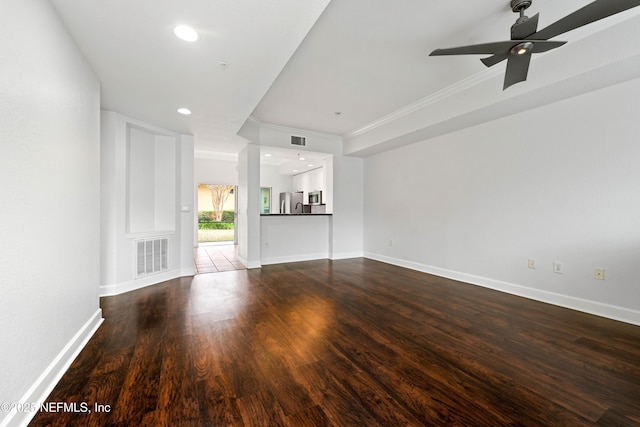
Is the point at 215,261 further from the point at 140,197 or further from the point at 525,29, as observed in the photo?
the point at 525,29

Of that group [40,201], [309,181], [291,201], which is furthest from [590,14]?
[291,201]

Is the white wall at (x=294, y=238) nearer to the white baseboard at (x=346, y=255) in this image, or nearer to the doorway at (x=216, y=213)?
the white baseboard at (x=346, y=255)

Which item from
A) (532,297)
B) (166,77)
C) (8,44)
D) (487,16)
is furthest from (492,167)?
(8,44)

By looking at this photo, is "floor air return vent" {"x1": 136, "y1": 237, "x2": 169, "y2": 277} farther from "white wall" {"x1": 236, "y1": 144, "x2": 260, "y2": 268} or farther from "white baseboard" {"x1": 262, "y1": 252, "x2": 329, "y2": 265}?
"white baseboard" {"x1": 262, "y1": 252, "x2": 329, "y2": 265}

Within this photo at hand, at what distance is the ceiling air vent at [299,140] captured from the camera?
5457 mm

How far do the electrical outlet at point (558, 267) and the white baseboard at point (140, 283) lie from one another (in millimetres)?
5243

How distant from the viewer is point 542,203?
10.7 ft

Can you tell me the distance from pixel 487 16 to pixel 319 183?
20.7 feet

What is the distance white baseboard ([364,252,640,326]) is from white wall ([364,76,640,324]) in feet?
0.03

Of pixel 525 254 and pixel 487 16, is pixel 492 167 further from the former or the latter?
pixel 487 16

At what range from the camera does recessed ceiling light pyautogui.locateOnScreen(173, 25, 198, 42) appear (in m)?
1.89

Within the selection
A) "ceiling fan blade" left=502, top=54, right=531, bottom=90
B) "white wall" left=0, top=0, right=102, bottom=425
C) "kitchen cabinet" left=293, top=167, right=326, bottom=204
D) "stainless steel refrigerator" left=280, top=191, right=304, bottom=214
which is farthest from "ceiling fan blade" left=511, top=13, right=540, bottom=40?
"stainless steel refrigerator" left=280, top=191, right=304, bottom=214

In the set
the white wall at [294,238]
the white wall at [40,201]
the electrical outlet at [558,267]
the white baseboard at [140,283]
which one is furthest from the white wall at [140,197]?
the electrical outlet at [558,267]

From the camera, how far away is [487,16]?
2.26 m
